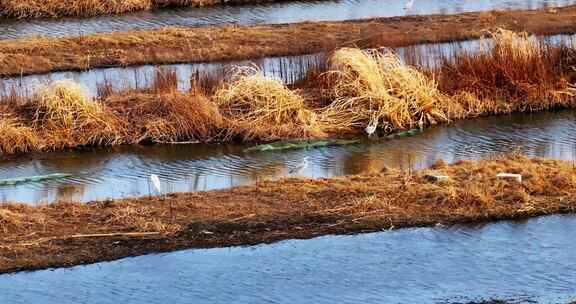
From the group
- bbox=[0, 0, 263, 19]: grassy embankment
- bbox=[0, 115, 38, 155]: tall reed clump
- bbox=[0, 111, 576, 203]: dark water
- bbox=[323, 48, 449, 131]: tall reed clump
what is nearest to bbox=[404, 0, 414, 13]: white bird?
bbox=[0, 0, 263, 19]: grassy embankment

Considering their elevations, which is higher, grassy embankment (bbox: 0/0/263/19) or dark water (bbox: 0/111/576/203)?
grassy embankment (bbox: 0/0/263/19)

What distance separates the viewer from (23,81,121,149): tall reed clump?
23500 mm

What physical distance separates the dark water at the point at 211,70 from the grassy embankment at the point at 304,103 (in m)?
0.65

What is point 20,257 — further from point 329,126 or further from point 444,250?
point 329,126

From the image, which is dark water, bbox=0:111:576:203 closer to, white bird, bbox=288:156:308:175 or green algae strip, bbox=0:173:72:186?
green algae strip, bbox=0:173:72:186

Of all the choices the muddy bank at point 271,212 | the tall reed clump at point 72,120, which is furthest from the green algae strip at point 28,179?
the muddy bank at point 271,212

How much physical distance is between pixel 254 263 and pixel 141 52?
54.0ft

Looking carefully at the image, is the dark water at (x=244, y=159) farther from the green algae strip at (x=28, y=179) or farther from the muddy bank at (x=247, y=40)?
the muddy bank at (x=247, y=40)

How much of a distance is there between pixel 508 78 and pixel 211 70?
253 inches

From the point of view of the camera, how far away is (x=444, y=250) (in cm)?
1628

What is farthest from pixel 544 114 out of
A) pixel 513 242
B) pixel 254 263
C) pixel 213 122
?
pixel 254 263

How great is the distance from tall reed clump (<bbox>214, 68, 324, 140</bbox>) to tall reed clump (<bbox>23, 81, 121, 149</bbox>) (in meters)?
2.28

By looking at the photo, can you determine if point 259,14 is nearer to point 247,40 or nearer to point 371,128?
point 247,40

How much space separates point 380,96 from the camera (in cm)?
2408
